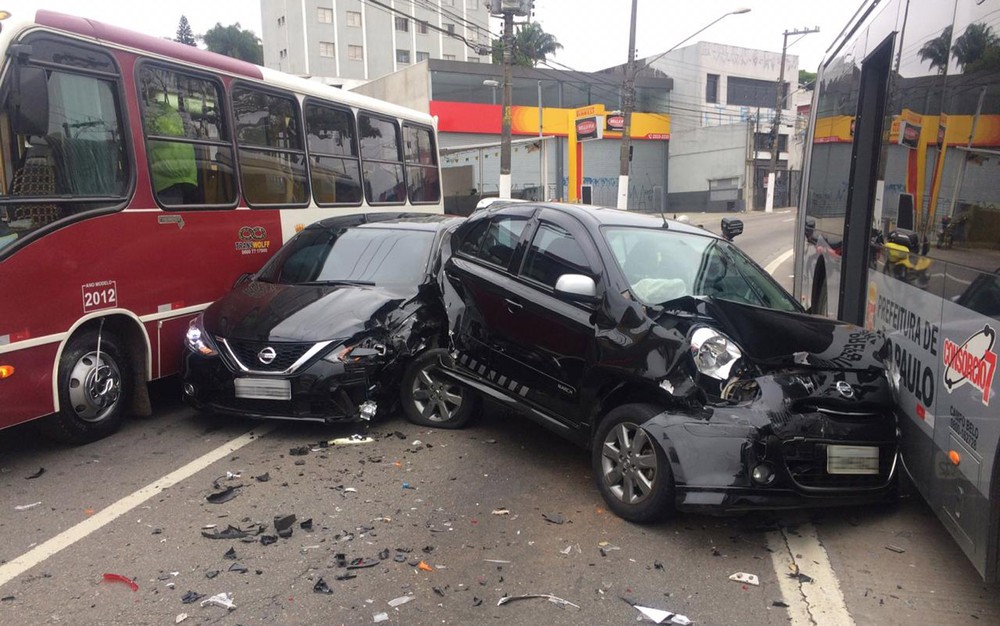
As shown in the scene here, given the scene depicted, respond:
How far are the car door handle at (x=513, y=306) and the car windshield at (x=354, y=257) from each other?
1.54 meters

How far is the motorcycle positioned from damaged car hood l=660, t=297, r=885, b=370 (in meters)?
0.45

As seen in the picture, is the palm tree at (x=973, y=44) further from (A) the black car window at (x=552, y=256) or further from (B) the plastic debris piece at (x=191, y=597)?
(B) the plastic debris piece at (x=191, y=597)

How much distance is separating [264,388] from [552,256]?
244 cm

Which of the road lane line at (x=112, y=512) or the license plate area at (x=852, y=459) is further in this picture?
the license plate area at (x=852, y=459)

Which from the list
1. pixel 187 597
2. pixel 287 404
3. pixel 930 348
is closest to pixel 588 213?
pixel 930 348

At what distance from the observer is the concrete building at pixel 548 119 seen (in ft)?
127

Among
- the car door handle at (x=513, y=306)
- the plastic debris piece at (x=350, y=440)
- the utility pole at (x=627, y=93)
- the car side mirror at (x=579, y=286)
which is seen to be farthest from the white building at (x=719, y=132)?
the car side mirror at (x=579, y=286)

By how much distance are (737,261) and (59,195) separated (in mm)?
5031

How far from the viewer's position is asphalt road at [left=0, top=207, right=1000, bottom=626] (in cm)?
333

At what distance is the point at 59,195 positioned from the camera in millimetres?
5297

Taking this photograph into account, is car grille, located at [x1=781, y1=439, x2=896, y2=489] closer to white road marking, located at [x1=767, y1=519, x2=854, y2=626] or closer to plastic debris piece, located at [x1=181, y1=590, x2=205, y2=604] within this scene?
white road marking, located at [x1=767, y1=519, x2=854, y2=626]

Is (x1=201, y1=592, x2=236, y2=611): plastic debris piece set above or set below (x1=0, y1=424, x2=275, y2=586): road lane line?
above

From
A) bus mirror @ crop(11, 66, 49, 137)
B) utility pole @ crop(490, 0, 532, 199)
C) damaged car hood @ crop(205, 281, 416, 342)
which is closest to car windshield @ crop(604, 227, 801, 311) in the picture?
damaged car hood @ crop(205, 281, 416, 342)

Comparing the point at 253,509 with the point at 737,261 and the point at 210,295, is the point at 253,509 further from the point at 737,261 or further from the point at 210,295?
the point at 737,261
